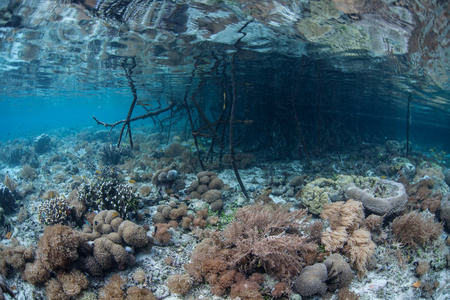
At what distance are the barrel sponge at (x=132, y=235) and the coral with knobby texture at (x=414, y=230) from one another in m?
6.44

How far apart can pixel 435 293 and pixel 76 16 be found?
45.3ft

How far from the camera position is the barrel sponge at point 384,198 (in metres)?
5.89

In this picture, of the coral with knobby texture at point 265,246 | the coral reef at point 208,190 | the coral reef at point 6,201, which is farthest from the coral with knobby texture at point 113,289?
the coral reef at point 6,201

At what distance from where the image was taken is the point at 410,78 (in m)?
15.1

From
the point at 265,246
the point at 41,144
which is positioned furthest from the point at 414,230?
the point at 41,144

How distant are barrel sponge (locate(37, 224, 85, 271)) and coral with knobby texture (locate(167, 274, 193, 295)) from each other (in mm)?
1998

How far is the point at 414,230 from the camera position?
17.7ft

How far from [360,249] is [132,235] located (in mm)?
5298

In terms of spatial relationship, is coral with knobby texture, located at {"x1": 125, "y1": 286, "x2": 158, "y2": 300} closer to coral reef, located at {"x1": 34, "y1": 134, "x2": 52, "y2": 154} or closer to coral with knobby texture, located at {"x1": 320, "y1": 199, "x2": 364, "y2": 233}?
coral with knobby texture, located at {"x1": 320, "y1": 199, "x2": 364, "y2": 233}

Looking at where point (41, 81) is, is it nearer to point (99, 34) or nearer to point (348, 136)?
point (99, 34)

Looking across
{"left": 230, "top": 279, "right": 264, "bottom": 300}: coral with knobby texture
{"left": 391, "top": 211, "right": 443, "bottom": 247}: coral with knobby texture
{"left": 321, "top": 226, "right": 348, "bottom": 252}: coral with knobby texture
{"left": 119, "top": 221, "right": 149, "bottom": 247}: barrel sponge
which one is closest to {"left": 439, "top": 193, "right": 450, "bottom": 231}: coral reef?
{"left": 391, "top": 211, "right": 443, "bottom": 247}: coral with knobby texture

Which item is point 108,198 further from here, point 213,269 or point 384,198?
point 384,198

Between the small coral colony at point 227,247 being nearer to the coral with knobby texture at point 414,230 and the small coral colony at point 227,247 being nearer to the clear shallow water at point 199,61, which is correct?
the coral with knobby texture at point 414,230

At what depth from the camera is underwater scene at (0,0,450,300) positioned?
14.4 ft
